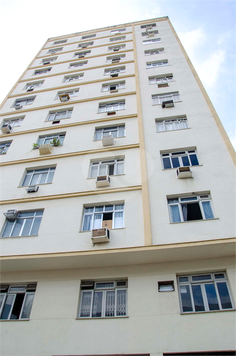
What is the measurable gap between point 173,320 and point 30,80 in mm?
21265

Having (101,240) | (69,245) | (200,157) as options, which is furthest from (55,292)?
(200,157)

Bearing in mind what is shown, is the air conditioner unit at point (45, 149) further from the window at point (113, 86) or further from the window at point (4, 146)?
the window at point (113, 86)

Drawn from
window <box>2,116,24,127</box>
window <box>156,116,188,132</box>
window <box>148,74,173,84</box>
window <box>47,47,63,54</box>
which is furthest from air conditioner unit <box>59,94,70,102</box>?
window <box>47,47,63,54</box>

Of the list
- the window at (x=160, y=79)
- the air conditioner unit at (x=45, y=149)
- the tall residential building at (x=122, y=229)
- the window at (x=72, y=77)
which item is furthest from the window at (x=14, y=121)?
the window at (x=160, y=79)

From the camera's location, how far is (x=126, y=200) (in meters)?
10.5

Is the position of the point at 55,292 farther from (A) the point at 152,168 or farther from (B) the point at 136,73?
(B) the point at 136,73

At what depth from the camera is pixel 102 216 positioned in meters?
10.5

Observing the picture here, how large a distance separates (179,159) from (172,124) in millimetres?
2847

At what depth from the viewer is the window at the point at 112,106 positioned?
1620cm

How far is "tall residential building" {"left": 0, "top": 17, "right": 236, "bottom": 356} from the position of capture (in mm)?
7887

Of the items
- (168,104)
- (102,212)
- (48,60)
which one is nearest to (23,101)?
(48,60)

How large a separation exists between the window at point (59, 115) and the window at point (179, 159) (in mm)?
7966

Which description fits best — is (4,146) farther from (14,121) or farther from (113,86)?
(113,86)

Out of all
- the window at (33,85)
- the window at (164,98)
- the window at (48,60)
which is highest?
the window at (48,60)
